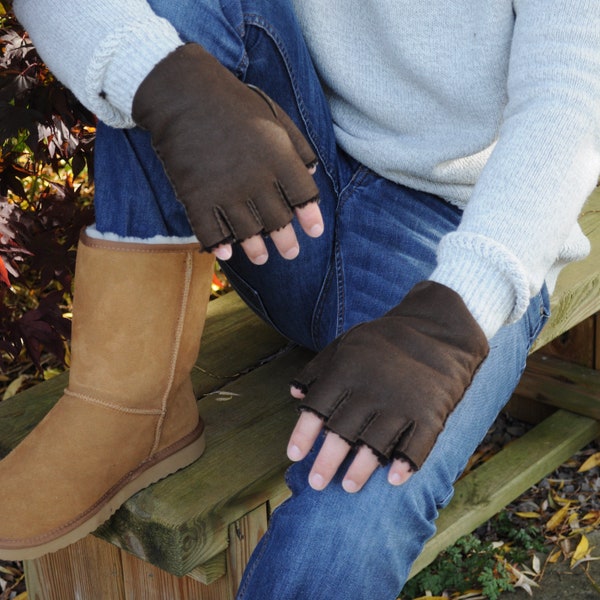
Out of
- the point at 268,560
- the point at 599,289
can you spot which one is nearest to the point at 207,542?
the point at 268,560

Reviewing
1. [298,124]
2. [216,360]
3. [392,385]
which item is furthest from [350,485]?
[216,360]

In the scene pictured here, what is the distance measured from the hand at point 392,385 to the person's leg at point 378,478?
75mm

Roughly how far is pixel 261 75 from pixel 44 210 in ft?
2.37

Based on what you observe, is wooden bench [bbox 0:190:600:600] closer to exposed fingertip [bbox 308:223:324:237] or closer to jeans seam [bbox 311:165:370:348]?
jeans seam [bbox 311:165:370:348]

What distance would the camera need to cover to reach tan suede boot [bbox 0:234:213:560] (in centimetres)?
126

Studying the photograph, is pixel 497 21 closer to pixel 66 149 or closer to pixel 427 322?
pixel 427 322

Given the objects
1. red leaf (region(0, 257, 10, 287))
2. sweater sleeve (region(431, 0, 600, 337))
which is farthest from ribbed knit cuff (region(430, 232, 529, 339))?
red leaf (region(0, 257, 10, 287))

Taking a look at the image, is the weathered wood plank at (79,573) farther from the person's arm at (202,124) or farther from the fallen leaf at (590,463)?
the fallen leaf at (590,463)

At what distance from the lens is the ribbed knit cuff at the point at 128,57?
3.73 feet

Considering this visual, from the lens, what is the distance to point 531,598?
77.1 inches

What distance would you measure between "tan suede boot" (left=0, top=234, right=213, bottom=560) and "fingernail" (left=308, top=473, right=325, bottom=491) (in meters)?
0.30

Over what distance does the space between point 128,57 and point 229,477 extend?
1.98 feet

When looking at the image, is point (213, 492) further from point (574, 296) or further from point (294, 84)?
point (574, 296)

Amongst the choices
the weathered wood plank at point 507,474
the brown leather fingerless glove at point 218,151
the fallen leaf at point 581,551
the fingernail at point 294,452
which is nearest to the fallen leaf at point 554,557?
the fallen leaf at point 581,551
